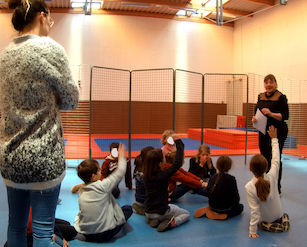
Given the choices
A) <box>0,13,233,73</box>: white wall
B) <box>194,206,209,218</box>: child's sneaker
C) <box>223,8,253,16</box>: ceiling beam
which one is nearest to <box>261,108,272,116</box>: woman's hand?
<box>194,206,209,218</box>: child's sneaker

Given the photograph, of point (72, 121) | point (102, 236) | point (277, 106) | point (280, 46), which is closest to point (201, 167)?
point (277, 106)

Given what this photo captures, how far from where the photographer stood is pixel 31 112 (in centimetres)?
109

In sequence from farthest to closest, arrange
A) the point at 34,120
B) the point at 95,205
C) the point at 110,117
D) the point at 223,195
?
1. the point at 110,117
2. the point at 223,195
3. the point at 95,205
4. the point at 34,120

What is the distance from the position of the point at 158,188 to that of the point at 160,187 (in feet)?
0.06

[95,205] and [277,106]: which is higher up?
[277,106]

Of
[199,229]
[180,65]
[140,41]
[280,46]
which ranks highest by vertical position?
[140,41]

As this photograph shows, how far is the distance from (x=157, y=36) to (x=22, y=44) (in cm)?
967

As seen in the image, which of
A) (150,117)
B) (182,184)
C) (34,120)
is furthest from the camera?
(150,117)

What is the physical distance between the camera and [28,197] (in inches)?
46.4

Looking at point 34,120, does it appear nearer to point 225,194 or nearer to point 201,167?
point 225,194

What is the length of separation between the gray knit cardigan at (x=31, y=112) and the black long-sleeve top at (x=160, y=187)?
1.47m

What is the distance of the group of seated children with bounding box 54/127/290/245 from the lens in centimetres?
223

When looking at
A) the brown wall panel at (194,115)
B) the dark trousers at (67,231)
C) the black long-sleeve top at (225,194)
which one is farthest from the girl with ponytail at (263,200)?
the brown wall panel at (194,115)

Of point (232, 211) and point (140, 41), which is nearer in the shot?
point (232, 211)
